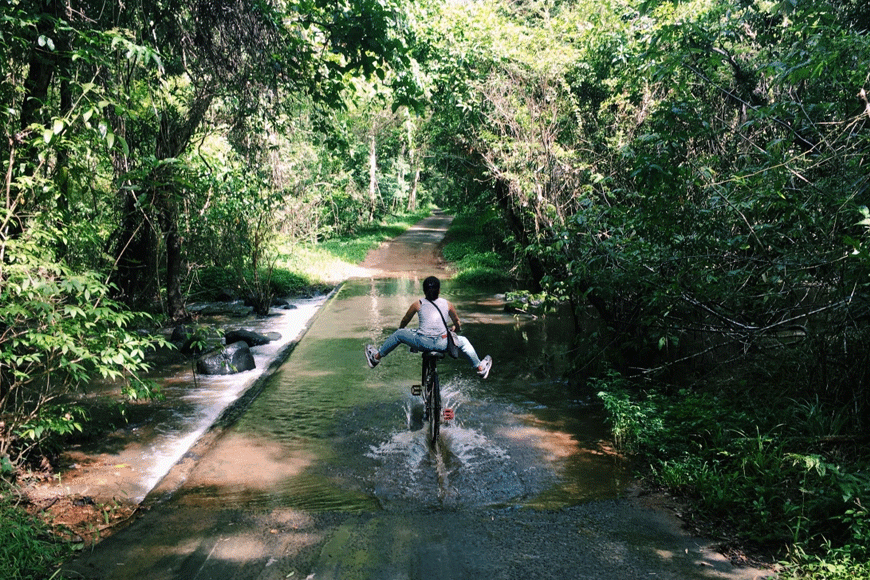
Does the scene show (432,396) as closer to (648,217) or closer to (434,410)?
(434,410)

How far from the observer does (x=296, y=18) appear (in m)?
8.73

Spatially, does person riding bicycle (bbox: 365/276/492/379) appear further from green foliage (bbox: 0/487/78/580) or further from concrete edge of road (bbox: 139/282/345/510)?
green foliage (bbox: 0/487/78/580)

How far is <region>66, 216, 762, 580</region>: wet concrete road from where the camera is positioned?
4129mm

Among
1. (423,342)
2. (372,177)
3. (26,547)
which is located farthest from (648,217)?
(372,177)

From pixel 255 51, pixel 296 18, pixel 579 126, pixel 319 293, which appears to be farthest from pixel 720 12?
pixel 319 293

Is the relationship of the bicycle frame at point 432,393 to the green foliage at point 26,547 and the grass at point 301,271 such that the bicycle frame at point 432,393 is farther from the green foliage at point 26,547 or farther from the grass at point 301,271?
the grass at point 301,271

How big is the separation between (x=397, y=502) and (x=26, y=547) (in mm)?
2565

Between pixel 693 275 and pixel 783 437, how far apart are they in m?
1.87

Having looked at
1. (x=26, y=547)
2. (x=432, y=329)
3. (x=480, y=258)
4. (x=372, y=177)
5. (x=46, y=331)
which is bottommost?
(x=26, y=547)

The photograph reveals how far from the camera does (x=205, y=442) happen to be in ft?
22.2

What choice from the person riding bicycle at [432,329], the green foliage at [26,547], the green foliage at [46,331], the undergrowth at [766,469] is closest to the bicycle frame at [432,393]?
the person riding bicycle at [432,329]

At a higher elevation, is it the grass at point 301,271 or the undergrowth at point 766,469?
the grass at point 301,271

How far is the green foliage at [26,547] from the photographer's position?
150 inches

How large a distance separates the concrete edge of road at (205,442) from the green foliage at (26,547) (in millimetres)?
892
